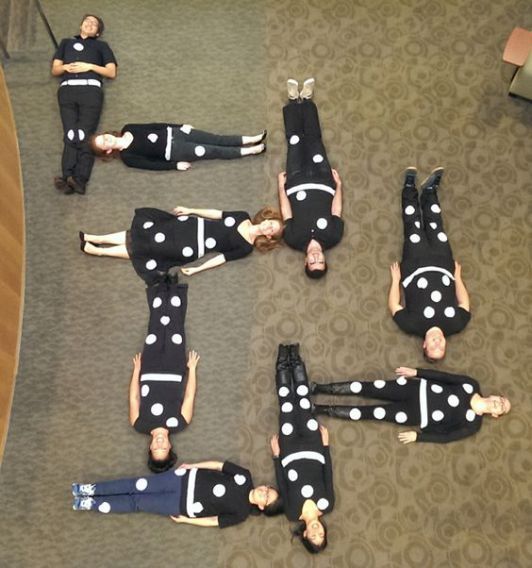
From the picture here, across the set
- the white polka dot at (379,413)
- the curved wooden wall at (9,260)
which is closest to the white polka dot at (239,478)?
the white polka dot at (379,413)

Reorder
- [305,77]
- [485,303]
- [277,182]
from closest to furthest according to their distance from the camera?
1. [485,303]
2. [277,182]
3. [305,77]

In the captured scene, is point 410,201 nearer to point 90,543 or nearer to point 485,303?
point 485,303

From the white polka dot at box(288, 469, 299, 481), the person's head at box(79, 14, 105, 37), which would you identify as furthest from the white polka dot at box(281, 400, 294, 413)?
the person's head at box(79, 14, 105, 37)

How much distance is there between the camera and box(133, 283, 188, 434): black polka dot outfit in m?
3.33

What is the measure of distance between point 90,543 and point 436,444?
1816mm

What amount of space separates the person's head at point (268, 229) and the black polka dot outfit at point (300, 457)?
0.77 metres

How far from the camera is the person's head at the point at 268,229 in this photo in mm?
3617

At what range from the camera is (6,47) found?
417 cm

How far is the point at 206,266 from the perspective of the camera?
12.0 ft

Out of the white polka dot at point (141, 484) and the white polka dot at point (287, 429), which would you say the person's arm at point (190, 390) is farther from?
the white polka dot at point (287, 429)

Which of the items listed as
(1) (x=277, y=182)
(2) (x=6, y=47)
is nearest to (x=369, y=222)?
(1) (x=277, y=182)

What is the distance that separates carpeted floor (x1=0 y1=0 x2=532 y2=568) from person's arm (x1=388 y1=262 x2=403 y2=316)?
8 centimetres

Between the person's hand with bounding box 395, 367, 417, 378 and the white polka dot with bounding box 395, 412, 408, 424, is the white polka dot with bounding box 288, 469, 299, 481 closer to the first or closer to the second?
the white polka dot with bounding box 395, 412, 408, 424

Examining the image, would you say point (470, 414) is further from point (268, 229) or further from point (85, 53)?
point (85, 53)
